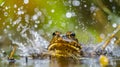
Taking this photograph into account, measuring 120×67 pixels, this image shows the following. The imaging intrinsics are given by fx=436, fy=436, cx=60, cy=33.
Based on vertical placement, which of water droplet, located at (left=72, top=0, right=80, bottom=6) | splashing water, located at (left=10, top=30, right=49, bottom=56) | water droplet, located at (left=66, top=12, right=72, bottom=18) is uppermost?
water droplet, located at (left=72, top=0, right=80, bottom=6)

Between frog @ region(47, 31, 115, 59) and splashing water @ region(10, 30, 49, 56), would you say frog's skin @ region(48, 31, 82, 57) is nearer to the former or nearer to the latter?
frog @ region(47, 31, 115, 59)

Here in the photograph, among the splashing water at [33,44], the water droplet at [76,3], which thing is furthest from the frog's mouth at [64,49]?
the water droplet at [76,3]

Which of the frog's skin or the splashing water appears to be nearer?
the frog's skin

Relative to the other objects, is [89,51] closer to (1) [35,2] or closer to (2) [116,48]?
(2) [116,48]

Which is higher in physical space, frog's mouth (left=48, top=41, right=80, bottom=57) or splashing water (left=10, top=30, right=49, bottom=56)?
splashing water (left=10, top=30, right=49, bottom=56)

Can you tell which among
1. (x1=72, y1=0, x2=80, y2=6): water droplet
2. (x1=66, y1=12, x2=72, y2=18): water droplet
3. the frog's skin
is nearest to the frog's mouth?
the frog's skin

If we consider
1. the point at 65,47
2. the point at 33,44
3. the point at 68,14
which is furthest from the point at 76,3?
the point at 65,47

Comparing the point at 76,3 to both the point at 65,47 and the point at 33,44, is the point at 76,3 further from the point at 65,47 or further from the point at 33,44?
the point at 65,47

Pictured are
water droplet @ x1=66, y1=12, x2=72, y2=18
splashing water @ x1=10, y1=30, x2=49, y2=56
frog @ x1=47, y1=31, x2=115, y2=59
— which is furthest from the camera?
water droplet @ x1=66, y1=12, x2=72, y2=18

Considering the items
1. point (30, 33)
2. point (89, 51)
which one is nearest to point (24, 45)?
point (30, 33)
